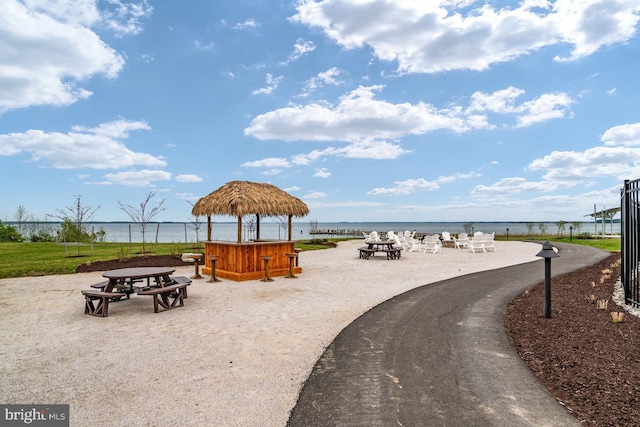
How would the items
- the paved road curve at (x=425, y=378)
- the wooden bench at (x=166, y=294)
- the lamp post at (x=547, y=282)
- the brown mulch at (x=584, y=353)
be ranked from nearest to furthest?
the paved road curve at (x=425, y=378), the brown mulch at (x=584, y=353), the lamp post at (x=547, y=282), the wooden bench at (x=166, y=294)

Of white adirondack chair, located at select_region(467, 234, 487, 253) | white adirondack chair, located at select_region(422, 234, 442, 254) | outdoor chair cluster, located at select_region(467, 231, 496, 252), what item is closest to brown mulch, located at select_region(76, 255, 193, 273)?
white adirondack chair, located at select_region(422, 234, 442, 254)

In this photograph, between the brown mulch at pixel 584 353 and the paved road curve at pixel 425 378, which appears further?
the brown mulch at pixel 584 353

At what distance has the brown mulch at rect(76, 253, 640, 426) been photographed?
3490 millimetres

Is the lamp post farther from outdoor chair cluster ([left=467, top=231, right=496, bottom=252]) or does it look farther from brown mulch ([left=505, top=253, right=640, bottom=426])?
outdoor chair cluster ([left=467, top=231, right=496, bottom=252])

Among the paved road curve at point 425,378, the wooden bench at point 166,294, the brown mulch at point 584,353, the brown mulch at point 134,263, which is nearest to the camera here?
the paved road curve at point 425,378

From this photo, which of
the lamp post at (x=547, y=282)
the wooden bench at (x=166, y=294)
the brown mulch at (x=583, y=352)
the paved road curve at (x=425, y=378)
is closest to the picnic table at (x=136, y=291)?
the wooden bench at (x=166, y=294)

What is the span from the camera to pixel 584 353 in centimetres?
461

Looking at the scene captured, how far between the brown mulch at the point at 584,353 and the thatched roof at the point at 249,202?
24.6 ft

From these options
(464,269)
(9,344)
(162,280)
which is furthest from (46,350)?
(464,269)

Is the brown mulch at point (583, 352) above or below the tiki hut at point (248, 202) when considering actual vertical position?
below

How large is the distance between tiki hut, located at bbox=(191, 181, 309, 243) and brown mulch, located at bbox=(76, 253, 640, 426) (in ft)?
Result: 24.5

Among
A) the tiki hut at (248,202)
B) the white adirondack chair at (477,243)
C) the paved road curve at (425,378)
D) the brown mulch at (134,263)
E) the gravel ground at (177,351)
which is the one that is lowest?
the gravel ground at (177,351)

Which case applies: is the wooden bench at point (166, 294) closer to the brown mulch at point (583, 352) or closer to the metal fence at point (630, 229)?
the brown mulch at point (583, 352)

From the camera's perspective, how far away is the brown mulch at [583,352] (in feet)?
11.5
